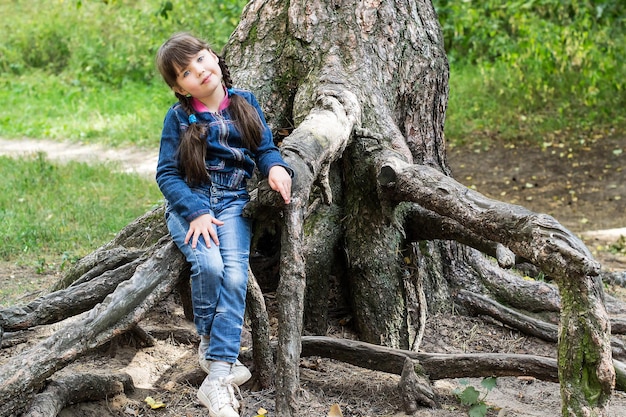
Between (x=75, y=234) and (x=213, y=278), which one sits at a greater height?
(x=213, y=278)

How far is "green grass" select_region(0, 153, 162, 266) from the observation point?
6.23 meters

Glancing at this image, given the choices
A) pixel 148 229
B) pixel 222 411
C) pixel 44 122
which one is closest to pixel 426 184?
pixel 222 411

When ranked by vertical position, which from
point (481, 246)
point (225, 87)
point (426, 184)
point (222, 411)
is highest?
point (225, 87)

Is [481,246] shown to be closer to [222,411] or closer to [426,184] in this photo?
[426,184]

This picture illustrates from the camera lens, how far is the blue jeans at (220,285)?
3129 millimetres

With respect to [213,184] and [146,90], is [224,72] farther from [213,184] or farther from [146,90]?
[146,90]

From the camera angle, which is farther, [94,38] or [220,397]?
[94,38]

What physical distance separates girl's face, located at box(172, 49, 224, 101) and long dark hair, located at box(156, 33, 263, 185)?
2 centimetres

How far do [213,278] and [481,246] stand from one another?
51.1 inches

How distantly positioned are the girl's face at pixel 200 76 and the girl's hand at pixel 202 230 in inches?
20.9

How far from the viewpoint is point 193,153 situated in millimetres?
3281

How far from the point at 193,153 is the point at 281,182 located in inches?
16.9

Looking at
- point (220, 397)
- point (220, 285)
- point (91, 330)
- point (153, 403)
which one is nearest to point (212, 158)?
point (220, 285)

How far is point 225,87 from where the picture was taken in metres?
3.56
